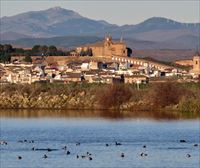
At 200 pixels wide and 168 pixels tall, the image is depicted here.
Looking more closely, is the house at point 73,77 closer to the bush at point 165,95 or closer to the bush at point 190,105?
the bush at point 165,95

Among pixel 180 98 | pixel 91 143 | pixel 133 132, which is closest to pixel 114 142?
pixel 91 143

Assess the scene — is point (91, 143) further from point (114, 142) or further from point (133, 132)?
point (133, 132)

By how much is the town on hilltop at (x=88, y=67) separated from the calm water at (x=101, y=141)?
35911 millimetres

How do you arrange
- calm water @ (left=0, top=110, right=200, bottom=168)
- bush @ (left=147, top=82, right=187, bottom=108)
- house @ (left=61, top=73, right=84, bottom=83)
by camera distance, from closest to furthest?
calm water @ (left=0, top=110, right=200, bottom=168), bush @ (left=147, top=82, right=187, bottom=108), house @ (left=61, top=73, right=84, bottom=83)

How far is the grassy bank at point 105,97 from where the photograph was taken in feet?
232

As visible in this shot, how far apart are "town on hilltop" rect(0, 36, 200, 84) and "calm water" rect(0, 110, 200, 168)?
118 feet

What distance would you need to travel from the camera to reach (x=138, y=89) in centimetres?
7931

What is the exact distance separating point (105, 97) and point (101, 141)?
97.4 ft

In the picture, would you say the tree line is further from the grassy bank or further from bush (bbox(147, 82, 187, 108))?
bush (bbox(147, 82, 187, 108))

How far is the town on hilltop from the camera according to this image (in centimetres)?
9938

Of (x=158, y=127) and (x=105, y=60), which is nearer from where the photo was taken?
(x=158, y=127)

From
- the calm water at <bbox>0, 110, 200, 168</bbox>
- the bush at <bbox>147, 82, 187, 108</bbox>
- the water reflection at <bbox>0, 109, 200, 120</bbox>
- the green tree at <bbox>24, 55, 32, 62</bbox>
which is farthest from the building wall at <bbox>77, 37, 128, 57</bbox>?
the calm water at <bbox>0, 110, 200, 168</bbox>

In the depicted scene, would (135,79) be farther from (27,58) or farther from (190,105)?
(27,58)

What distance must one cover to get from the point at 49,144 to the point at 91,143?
1821 millimetres
